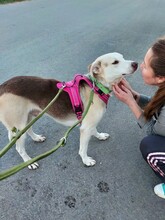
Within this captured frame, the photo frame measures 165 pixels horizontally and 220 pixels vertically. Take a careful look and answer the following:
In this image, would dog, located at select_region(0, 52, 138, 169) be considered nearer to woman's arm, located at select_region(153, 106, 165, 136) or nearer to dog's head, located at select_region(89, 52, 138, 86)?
dog's head, located at select_region(89, 52, 138, 86)

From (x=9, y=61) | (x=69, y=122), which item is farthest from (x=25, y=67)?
(x=69, y=122)

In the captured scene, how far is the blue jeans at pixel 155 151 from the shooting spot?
2.31m

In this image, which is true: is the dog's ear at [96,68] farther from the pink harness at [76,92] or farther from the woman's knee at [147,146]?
the woman's knee at [147,146]

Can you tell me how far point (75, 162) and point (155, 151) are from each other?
920 mm

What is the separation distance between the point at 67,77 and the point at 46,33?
2.49 metres

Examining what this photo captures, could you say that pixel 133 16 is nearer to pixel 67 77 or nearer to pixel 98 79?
pixel 67 77

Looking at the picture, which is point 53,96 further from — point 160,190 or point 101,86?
point 160,190

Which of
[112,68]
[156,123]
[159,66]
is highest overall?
[159,66]

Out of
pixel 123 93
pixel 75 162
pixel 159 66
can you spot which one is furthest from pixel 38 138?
pixel 159 66

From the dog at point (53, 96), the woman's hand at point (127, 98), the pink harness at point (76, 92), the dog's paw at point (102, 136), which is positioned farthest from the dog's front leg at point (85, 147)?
the woman's hand at point (127, 98)

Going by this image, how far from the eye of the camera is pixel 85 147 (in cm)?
279

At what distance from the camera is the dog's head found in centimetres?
247

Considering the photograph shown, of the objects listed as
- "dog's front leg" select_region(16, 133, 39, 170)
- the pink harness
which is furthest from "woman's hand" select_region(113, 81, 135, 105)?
"dog's front leg" select_region(16, 133, 39, 170)

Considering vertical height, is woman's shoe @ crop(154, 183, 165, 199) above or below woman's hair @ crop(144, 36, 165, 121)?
below
